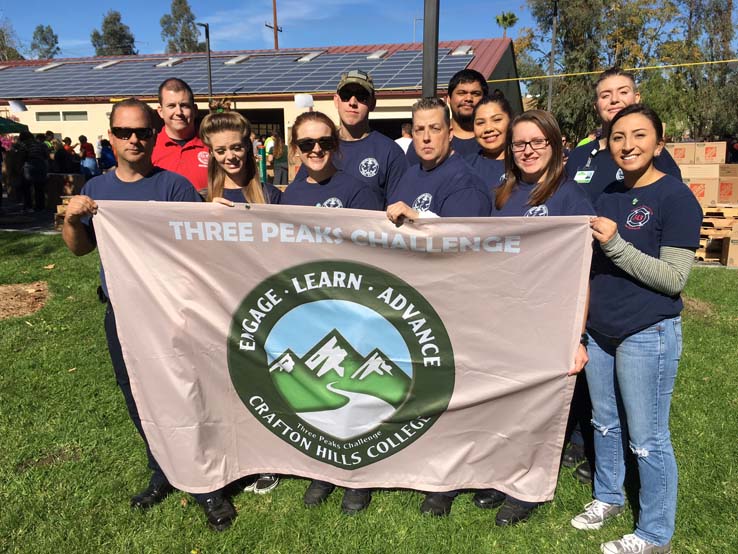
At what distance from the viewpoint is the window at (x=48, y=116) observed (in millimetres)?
25594

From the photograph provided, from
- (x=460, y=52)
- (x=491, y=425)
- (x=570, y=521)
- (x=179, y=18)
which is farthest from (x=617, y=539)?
(x=179, y=18)

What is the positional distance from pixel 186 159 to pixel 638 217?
275 centimetres

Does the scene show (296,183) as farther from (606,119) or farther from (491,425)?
(606,119)

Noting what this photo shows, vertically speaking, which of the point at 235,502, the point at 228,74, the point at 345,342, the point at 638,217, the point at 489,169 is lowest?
the point at 235,502

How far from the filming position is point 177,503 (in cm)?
306

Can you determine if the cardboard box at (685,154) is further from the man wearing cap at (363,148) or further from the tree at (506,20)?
the tree at (506,20)

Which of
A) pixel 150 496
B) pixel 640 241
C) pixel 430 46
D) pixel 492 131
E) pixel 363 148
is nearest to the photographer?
pixel 640 241

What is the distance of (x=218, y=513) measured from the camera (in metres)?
2.89

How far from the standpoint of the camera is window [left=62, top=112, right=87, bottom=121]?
25125 mm

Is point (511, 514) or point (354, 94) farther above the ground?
point (354, 94)

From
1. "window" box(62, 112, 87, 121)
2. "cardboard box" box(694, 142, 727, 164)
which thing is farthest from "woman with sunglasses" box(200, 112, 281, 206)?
"window" box(62, 112, 87, 121)

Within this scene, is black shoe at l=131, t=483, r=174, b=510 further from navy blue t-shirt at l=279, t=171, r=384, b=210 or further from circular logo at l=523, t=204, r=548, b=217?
circular logo at l=523, t=204, r=548, b=217

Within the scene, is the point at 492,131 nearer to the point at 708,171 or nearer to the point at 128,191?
the point at 128,191

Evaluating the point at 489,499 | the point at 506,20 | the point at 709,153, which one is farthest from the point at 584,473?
the point at 506,20
